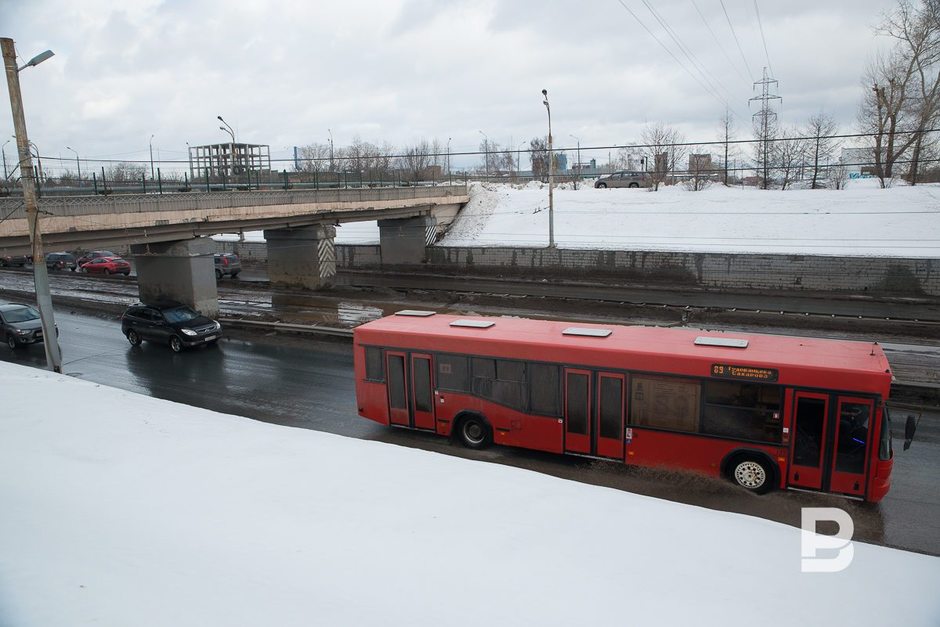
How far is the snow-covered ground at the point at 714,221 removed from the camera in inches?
1315

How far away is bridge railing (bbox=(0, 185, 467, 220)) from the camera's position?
20.9 meters

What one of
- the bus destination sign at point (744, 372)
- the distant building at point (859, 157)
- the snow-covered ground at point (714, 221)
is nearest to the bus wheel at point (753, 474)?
the bus destination sign at point (744, 372)

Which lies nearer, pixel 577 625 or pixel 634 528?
pixel 577 625

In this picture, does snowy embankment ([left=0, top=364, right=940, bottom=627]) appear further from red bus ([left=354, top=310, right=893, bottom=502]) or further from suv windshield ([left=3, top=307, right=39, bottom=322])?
suv windshield ([left=3, top=307, right=39, bottom=322])

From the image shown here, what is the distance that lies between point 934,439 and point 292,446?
42.3 ft

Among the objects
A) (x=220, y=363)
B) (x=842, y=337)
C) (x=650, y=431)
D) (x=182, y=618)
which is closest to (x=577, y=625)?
(x=182, y=618)

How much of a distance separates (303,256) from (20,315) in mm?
14885

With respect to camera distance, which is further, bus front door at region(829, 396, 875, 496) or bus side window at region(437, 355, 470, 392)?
A: bus side window at region(437, 355, 470, 392)

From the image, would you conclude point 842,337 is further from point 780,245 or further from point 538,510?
point 538,510

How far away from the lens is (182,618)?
530 cm

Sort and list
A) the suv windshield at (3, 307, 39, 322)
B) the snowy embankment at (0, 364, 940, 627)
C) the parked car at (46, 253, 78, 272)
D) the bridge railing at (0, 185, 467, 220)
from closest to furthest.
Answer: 1. the snowy embankment at (0, 364, 940, 627)
2. the bridge railing at (0, 185, 467, 220)
3. the suv windshield at (3, 307, 39, 322)
4. the parked car at (46, 253, 78, 272)

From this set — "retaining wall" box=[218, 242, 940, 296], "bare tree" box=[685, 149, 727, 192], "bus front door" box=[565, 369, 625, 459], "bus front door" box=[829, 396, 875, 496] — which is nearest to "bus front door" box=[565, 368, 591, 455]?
"bus front door" box=[565, 369, 625, 459]

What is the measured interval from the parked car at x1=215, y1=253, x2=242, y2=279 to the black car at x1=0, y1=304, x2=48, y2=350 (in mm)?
16530

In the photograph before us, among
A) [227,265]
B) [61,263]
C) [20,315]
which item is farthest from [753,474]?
[61,263]
